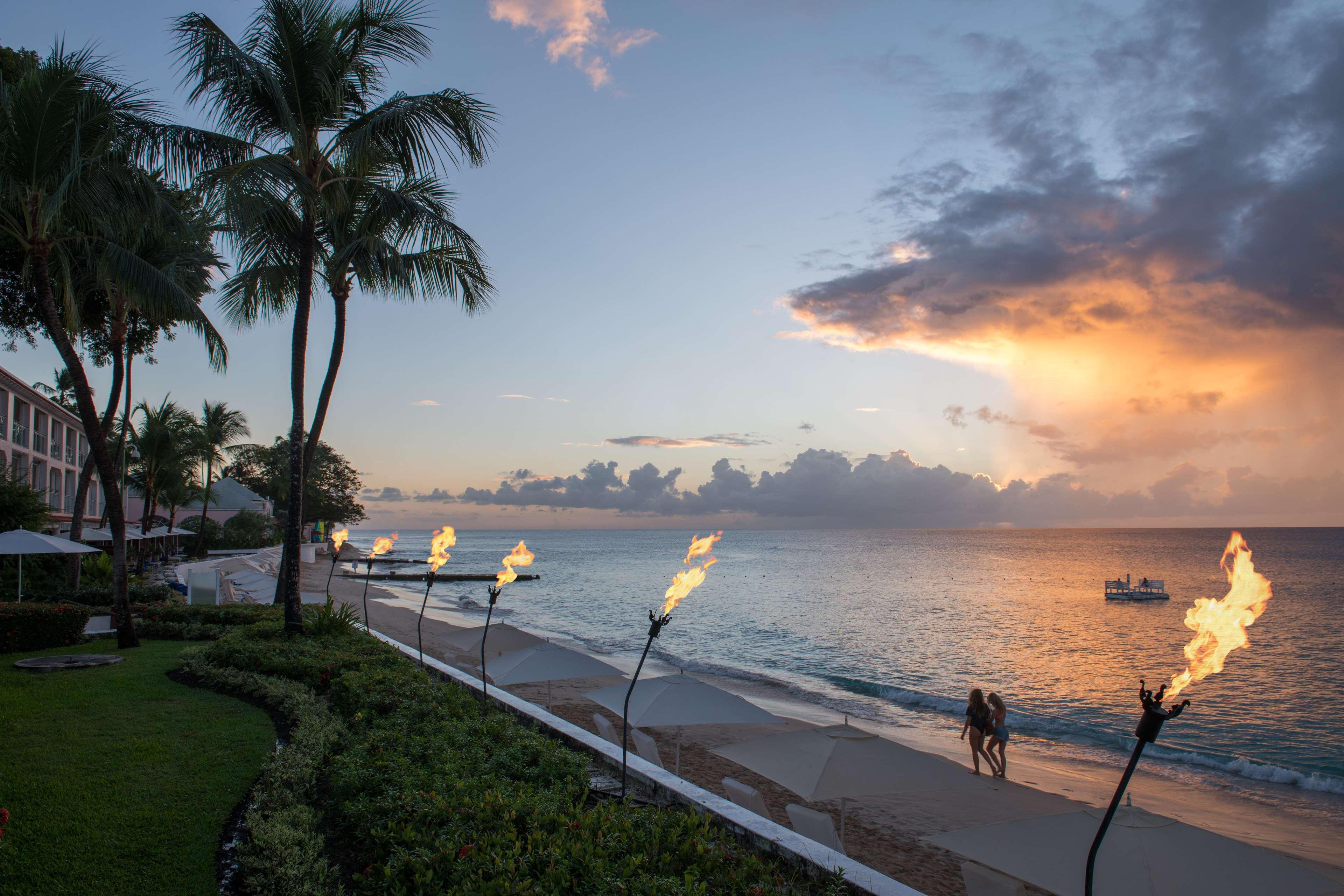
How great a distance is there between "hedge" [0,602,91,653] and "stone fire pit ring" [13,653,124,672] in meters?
1.49

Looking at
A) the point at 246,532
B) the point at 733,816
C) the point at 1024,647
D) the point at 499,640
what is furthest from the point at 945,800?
the point at 246,532

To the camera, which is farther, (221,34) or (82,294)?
(82,294)

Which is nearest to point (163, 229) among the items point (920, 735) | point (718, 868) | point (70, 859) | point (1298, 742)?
point (70, 859)

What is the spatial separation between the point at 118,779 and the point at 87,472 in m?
20.4

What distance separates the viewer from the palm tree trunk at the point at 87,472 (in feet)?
60.4

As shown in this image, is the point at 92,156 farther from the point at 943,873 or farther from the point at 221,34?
the point at 943,873

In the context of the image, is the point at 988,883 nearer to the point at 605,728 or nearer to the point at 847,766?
the point at 847,766

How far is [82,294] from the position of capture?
1816 centimetres

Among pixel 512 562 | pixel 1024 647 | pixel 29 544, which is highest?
pixel 512 562

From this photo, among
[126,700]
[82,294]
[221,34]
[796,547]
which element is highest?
[221,34]

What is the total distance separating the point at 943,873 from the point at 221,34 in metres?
17.5

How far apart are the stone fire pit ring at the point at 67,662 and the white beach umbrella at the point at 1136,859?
43.7ft

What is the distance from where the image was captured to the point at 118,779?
6.73 metres

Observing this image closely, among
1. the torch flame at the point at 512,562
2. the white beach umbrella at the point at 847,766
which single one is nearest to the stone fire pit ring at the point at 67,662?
the torch flame at the point at 512,562
